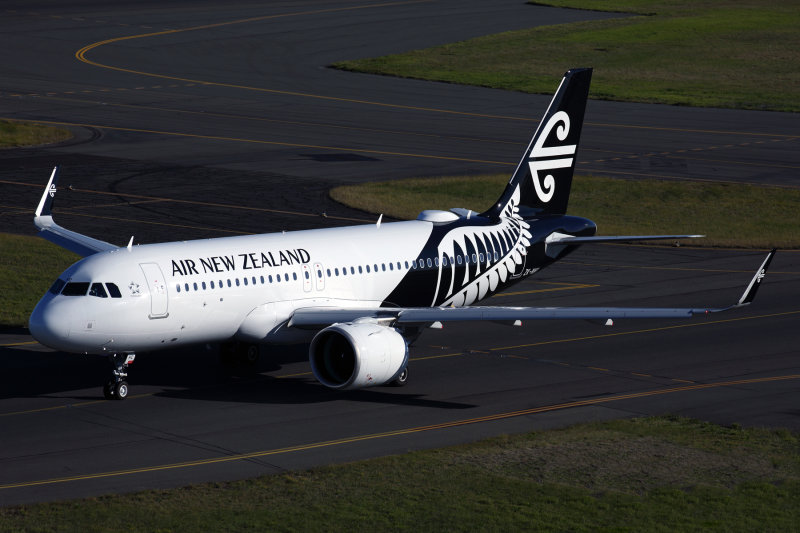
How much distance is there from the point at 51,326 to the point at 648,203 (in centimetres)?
4327

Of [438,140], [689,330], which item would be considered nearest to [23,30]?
[438,140]

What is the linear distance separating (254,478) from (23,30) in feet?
360

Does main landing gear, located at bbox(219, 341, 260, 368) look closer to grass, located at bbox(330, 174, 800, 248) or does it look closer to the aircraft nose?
the aircraft nose

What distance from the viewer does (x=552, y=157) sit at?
48.4m

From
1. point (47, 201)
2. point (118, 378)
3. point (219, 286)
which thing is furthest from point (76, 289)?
point (47, 201)

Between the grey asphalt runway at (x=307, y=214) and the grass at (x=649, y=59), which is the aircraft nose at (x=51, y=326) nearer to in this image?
the grey asphalt runway at (x=307, y=214)

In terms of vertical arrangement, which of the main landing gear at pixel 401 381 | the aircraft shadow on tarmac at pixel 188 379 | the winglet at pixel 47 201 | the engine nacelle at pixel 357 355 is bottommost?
the aircraft shadow on tarmac at pixel 188 379

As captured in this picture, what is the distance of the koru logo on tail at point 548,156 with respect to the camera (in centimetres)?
4788

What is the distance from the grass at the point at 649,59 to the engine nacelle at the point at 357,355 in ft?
240

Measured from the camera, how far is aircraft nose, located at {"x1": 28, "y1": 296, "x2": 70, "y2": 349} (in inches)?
1405

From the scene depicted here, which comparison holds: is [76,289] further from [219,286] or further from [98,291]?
[219,286]

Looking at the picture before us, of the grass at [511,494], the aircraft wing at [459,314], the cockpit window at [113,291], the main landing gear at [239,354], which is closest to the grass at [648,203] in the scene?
the main landing gear at [239,354]

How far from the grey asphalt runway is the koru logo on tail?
517 cm

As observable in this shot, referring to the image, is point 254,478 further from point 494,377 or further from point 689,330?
point 689,330
